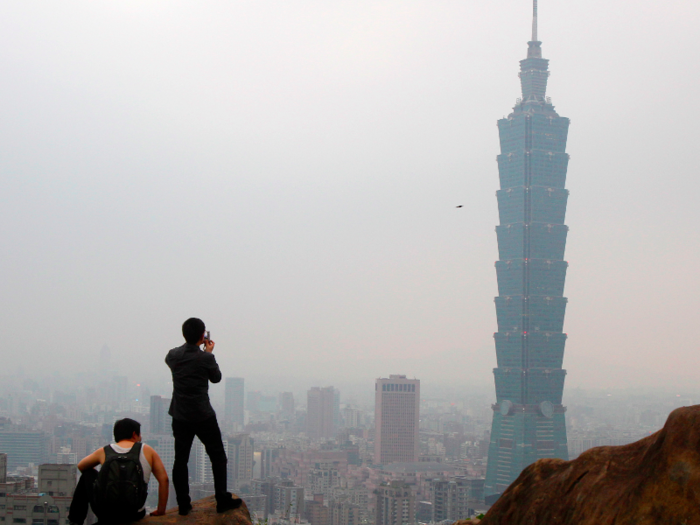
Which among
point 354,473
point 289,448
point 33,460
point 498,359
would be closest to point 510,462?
point 498,359

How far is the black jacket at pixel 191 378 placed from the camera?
591 centimetres

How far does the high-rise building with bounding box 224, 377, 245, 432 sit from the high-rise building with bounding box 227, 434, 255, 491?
4106cm

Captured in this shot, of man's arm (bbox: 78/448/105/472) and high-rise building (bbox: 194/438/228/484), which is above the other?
man's arm (bbox: 78/448/105/472)

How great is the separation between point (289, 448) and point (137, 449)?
14450 centimetres

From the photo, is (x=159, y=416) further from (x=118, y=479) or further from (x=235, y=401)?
(x=118, y=479)

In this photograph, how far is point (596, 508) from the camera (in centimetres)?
444

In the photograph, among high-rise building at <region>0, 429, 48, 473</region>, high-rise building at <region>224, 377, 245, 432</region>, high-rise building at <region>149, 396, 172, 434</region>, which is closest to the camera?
high-rise building at <region>149, 396, 172, 434</region>

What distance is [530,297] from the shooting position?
136750 millimetres

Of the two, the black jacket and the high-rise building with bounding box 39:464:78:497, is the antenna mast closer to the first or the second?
the high-rise building with bounding box 39:464:78:497

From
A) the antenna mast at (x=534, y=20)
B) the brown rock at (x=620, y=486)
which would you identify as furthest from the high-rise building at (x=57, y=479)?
the antenna mast at (x=534, y=20)

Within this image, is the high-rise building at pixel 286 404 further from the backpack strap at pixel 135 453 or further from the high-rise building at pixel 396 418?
the backpack strap at pixel 135 453

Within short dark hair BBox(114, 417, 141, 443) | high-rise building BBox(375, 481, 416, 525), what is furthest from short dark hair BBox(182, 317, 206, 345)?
high-rise building BBox(375, 481, 416, 525)

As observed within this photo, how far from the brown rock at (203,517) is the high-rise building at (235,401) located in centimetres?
16746

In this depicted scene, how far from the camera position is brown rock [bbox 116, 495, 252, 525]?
5.77 metres
